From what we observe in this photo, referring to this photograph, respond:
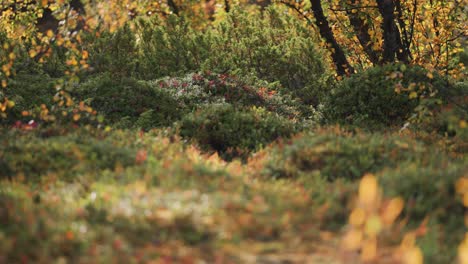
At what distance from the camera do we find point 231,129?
415 inches

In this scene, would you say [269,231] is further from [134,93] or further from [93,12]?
[134,93]

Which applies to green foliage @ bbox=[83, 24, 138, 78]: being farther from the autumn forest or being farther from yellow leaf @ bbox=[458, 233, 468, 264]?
yellow leaf @ bbox=[458, 233, 468, 264]

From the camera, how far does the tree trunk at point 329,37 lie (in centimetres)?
1340

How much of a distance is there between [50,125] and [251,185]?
4.97m

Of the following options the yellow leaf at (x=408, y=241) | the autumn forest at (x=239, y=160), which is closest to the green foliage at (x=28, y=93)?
the autumn forest at (x=239, y=160)

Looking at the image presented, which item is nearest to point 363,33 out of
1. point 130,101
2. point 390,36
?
point 390,36

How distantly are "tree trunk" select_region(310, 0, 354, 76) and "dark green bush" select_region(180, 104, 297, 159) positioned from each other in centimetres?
347

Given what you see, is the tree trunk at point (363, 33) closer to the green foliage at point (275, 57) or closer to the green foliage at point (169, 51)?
the green foliage at point (275, 57)

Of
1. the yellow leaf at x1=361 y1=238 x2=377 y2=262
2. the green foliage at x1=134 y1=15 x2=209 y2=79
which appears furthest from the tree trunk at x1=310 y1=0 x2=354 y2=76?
the yellow leaf at x1=361 y1=238 x2=377 y2=262

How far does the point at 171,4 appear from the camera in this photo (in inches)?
1105

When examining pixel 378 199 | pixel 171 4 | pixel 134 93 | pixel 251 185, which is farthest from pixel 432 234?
pixel 171 4

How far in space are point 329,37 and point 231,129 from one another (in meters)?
4.67

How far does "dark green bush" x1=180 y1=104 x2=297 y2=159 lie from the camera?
33.5ft

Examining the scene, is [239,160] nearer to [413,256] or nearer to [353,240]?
[353,240]
